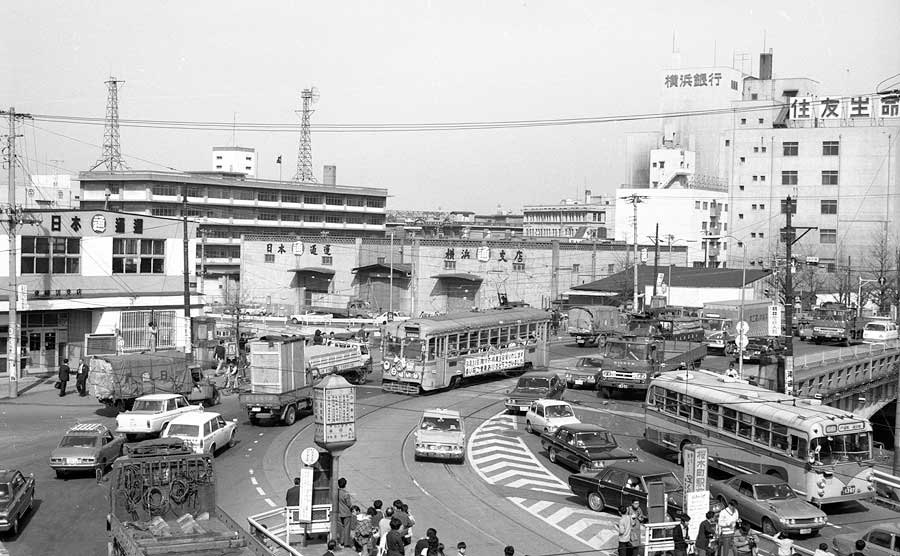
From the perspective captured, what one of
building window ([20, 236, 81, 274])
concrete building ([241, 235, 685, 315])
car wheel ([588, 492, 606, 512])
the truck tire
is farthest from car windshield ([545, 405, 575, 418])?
concrete building ([241, 235, 685, 315])

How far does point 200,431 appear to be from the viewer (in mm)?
27703

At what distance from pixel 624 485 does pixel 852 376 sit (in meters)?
31.0

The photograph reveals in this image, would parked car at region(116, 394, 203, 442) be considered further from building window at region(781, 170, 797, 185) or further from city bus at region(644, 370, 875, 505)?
building window at region(781, 170, 797, 185)

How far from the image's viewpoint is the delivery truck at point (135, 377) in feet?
114

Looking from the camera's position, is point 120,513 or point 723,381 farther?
point 723,381

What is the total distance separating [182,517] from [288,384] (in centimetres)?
1643

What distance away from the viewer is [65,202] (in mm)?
126062

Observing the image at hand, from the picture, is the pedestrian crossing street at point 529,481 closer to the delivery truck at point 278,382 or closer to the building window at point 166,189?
the delivery truck at point 278,382

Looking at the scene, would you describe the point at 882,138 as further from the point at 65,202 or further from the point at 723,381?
the point at 65,202

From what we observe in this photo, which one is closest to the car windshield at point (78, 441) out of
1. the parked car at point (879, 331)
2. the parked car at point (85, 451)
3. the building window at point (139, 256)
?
the parked car at point (85, 451)

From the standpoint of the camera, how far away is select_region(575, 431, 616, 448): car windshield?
27641 mm

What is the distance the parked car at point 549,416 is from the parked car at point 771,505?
813 centimetres

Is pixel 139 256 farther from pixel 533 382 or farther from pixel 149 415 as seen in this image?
pixel 533 382

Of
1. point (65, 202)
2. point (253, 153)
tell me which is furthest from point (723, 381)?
point (253, 153)
